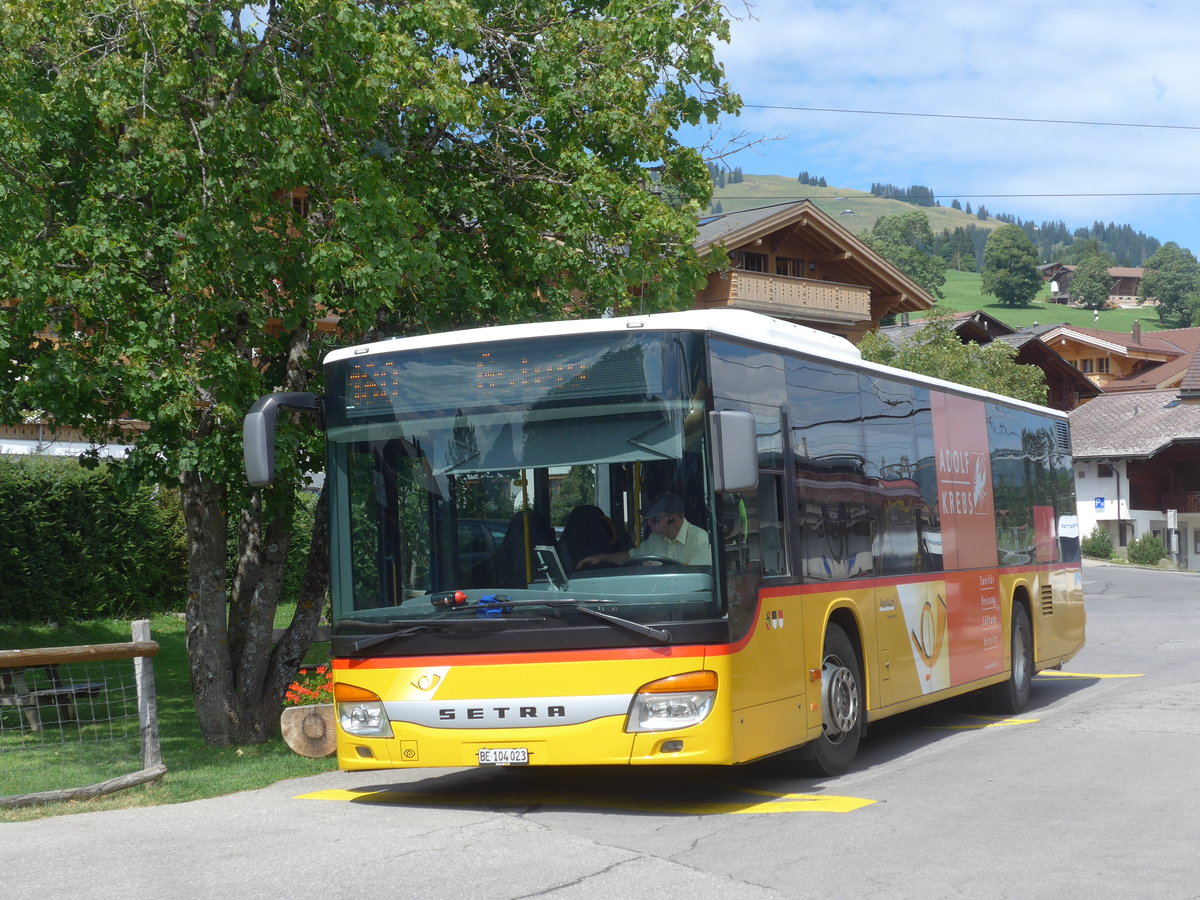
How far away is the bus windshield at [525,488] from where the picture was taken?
8461 millimetres

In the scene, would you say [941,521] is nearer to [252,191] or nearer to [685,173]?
[685,173]

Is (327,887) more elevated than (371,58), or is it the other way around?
(371,58)

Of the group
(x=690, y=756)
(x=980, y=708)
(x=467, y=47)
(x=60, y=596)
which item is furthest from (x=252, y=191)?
(x=60, y=596)

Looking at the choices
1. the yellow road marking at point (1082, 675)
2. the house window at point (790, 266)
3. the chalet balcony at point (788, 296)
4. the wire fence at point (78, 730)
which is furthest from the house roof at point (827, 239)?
the wire fence at point (78, 730)

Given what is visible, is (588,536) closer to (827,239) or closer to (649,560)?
(649,560)

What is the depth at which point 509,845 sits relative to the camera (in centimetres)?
761

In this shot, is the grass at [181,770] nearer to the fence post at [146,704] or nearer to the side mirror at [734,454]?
the fence post at [146,704]

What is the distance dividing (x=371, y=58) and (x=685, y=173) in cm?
387

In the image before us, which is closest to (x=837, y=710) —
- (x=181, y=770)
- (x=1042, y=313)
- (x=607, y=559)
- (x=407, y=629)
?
(x=607, y=559)

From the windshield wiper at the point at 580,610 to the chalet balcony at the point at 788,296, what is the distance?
33537mm

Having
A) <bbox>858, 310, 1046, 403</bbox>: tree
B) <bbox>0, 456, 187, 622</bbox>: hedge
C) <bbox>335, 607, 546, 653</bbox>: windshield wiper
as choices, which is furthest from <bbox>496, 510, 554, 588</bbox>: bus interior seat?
<bbox>858, 310, 1046, 403</bbox>: tree

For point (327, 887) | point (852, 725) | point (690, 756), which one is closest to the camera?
point (327, 887)

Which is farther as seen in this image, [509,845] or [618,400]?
[618,400]

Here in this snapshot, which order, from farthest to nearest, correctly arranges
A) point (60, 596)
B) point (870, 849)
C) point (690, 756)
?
point (60, 596) < point (690, 756) < point (870, 849)
